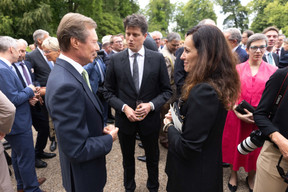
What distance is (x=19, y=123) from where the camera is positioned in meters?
2.74

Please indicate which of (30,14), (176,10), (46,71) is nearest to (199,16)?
(176,10)

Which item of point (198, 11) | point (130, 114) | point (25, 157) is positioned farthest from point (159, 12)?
point (25, 157)

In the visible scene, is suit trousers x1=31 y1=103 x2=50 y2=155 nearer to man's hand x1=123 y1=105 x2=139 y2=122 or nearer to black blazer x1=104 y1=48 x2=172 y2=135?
black blazer x1=104 y1=48 x2=172 y2=135

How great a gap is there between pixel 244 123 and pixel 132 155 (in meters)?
1.87

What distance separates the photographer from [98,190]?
5.74ft

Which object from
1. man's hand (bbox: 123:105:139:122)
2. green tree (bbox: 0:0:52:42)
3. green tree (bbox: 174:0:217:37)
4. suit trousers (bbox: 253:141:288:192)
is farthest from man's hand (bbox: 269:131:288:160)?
green tree (bbox: 174:0:217:37)

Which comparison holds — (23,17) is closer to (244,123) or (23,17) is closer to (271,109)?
(244,123)

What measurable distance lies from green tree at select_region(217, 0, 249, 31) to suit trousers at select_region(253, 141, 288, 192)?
3934 centimetres

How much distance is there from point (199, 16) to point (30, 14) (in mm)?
26212

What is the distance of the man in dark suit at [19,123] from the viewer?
2.69m

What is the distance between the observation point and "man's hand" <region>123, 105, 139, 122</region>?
2505 mm

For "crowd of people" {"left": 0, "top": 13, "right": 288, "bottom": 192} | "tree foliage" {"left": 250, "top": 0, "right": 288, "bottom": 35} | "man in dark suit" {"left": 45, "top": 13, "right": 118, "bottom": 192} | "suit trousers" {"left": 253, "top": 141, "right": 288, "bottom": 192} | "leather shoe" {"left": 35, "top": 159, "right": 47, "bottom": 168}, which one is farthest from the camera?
"tree foliage" {"left": 250, "top": 0, "right": 288, "bottom": 35}

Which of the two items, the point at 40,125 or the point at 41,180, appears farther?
the point at 40,125

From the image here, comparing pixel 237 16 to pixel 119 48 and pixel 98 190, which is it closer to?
pixel 119 48
